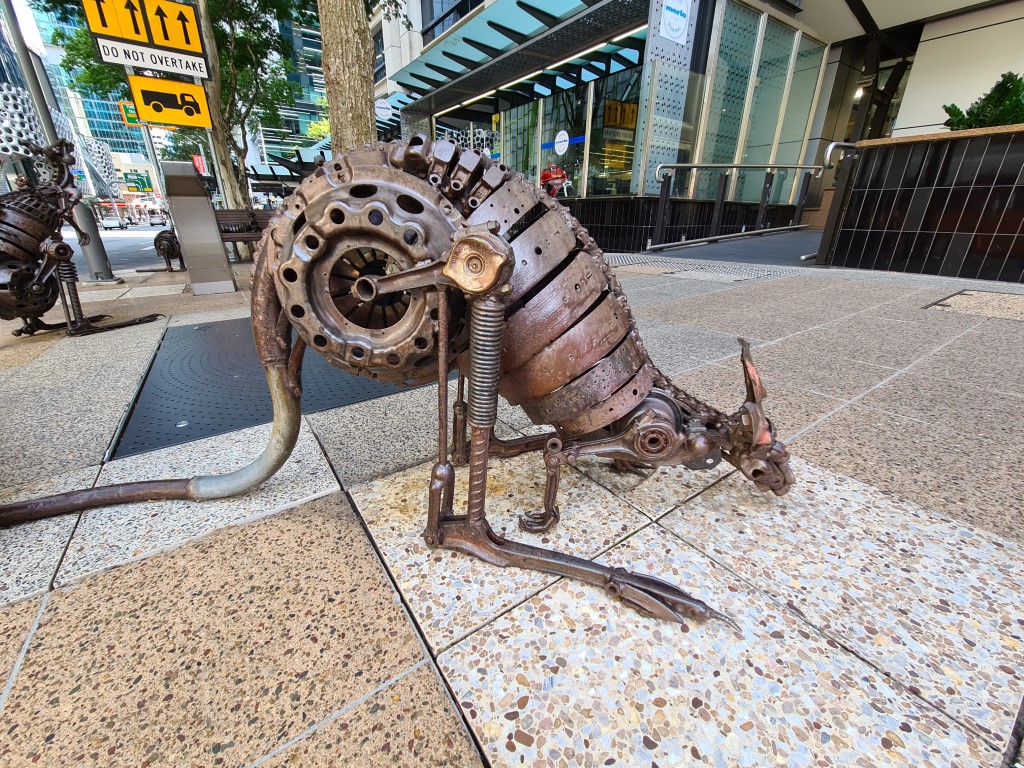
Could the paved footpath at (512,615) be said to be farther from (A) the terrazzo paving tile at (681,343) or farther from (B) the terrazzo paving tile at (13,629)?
(A) the terrazzo paving tile at (681,343)

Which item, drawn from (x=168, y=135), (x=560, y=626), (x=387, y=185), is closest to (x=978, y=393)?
(x=560, y=626)

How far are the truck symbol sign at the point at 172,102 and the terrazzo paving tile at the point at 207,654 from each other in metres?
7.90

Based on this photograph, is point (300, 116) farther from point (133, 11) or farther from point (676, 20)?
point (133, 11)

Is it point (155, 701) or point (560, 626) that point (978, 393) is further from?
point (155, 701)

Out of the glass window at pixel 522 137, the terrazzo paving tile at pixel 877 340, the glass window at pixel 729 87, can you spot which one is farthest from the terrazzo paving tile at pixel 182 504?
the glass window at pixel 522 137

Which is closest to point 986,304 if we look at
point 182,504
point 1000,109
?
point 1000,109

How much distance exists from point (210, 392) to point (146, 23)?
19.5 feet

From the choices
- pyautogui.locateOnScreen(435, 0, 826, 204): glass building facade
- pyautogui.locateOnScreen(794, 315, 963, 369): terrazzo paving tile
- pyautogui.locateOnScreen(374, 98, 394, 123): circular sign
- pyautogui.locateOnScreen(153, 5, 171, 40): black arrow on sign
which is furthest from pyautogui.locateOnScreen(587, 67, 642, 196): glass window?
pyautogui.locateOnScreen(374, 98, 394, 123): circular sign

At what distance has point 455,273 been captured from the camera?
1175 mm

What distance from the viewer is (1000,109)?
8562mm

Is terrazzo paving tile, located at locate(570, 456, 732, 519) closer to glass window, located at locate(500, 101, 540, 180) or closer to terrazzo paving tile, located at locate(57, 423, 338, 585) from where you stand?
terrazzo paving tile, located at locate(57, 423, 338, 585)

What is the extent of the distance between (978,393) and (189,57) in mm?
9210

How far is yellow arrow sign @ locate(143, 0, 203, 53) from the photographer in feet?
18.5

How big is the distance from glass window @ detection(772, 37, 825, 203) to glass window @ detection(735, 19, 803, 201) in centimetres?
68
